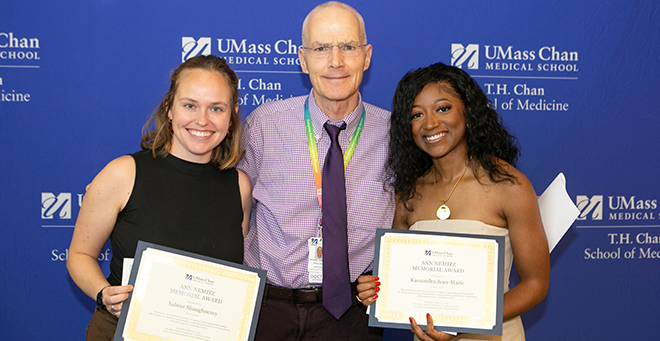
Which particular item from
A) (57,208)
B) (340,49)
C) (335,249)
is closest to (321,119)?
(340,49)

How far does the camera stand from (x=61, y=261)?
297 centimetres

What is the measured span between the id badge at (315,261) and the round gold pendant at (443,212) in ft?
1.77

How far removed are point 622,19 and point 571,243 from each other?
5.22ft

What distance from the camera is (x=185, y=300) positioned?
1.62 m

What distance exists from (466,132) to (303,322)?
1.13m

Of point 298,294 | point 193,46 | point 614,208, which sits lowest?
point 298,294

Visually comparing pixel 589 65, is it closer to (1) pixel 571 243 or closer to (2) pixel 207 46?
(1) pixel 571 243

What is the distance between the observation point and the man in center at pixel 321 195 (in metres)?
2.03

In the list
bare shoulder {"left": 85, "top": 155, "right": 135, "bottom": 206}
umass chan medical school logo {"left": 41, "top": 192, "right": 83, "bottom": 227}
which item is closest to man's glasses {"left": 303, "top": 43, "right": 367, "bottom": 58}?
bare shoulder {"left": 85, "top": 155, "right": 135, "bottom": 206}

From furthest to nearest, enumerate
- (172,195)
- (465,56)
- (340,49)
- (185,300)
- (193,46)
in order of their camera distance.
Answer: (465,56) < (193,46) < (340,49) < (172,195) < (185,300)

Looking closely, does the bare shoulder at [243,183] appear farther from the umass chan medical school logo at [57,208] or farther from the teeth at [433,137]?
the umass chan medical school logo at [57,208]

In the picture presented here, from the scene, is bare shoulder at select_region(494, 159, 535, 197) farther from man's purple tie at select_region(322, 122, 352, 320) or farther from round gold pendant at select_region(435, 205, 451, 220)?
man's purple tie at select_region(322, 122, 352, 320)

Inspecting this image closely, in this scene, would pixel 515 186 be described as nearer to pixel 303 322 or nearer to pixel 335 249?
pixel 335 249

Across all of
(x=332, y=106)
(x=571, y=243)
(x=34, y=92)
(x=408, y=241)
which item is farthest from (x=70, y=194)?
(x=571, y=243)
